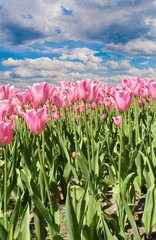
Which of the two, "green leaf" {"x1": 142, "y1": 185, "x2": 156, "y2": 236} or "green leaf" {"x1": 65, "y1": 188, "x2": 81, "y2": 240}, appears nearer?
"green leaf" {"x1": 65, "y1": 188, "x2": 81, "y2": 240}

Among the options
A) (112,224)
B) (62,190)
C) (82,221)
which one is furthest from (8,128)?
(62,190)

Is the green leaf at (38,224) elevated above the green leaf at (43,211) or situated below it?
below

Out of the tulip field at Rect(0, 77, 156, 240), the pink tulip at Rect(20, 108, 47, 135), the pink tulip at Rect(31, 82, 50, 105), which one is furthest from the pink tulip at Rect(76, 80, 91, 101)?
the pink tulip at Rect(20, 108, 47, 135)

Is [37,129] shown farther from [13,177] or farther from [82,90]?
[13,177]

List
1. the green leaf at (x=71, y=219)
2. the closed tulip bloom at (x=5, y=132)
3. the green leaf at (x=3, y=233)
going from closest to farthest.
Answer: the green leaf at (x=71, y=219) < the green leaf at (x=3, y=233) < the closed tulip bloom at (x=5, y=132)

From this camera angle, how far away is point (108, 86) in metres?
5.53

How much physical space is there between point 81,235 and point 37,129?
78cm

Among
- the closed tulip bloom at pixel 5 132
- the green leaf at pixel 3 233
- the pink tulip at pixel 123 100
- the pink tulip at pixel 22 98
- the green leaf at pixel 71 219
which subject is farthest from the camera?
the pink tulip at pixel 22 98

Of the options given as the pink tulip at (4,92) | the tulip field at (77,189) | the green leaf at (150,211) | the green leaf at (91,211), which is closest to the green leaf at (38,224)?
the tulip field at (77,189)

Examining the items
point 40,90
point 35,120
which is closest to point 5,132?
point 35,120

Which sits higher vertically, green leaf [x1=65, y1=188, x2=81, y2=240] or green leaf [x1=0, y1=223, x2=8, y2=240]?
green leaf [x1=65, y1=188, x2=81, y2=240]

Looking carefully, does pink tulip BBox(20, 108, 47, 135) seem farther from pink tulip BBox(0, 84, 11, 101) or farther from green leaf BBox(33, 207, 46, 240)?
pink tulip BBox(0, 84, 11, 101)

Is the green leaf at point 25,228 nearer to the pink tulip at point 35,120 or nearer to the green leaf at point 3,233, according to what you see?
the green leaf at point 3,233

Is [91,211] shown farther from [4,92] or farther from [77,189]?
[4,92]
